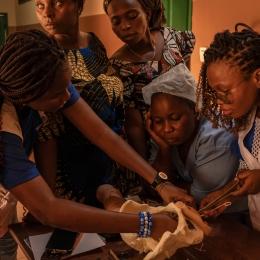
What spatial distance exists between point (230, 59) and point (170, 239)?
0.52 meters

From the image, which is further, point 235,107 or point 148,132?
point 148,132

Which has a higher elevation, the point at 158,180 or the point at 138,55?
the point at 138,55

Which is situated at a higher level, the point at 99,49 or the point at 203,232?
the point at 99,49

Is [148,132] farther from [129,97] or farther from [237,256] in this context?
[237,256]

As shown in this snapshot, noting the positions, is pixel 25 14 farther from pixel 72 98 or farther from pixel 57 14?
pixel 72 98

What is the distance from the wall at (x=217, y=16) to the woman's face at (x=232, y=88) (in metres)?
0.84

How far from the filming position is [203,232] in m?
0.96

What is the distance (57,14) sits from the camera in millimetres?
1219

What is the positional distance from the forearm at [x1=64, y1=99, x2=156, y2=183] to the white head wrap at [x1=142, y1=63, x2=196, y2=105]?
209 millimetres

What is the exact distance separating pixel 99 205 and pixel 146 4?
766 millimetres

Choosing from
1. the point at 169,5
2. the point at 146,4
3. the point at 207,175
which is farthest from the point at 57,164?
the point at 169,5

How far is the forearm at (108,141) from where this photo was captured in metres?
1.16

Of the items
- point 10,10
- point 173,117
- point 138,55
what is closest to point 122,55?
point 138,55

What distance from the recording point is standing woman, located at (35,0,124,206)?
47.3 inches
